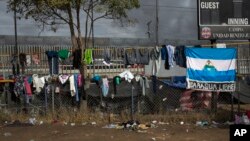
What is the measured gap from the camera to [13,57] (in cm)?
1783

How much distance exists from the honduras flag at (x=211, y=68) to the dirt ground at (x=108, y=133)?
1.64m

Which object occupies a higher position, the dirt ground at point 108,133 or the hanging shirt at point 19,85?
the hanging shirt at point 19,85

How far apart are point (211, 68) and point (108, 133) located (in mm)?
4254

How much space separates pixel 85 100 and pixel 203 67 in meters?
4.04

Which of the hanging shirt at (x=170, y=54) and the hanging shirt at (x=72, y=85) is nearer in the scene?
the hanging shirt at (x=170, y=54)

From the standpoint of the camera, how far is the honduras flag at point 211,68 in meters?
15.2

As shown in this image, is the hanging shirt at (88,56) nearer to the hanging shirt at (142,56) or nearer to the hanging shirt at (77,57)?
the hanging shirt at (77,57)

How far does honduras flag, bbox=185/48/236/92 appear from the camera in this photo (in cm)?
1525

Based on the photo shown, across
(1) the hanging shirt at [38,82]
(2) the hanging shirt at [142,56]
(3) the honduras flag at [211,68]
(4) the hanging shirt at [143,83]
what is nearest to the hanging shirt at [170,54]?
(3) the honduras flag at [211,68]

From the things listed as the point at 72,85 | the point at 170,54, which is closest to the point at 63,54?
the point at 72,85

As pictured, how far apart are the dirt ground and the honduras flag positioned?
164 centimetres

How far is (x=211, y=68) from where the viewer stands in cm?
1534

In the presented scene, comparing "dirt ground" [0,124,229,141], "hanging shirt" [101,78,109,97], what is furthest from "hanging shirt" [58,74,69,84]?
"dirt ground" [0,124,229,141]

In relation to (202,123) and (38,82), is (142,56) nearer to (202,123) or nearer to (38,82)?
(202,123)
